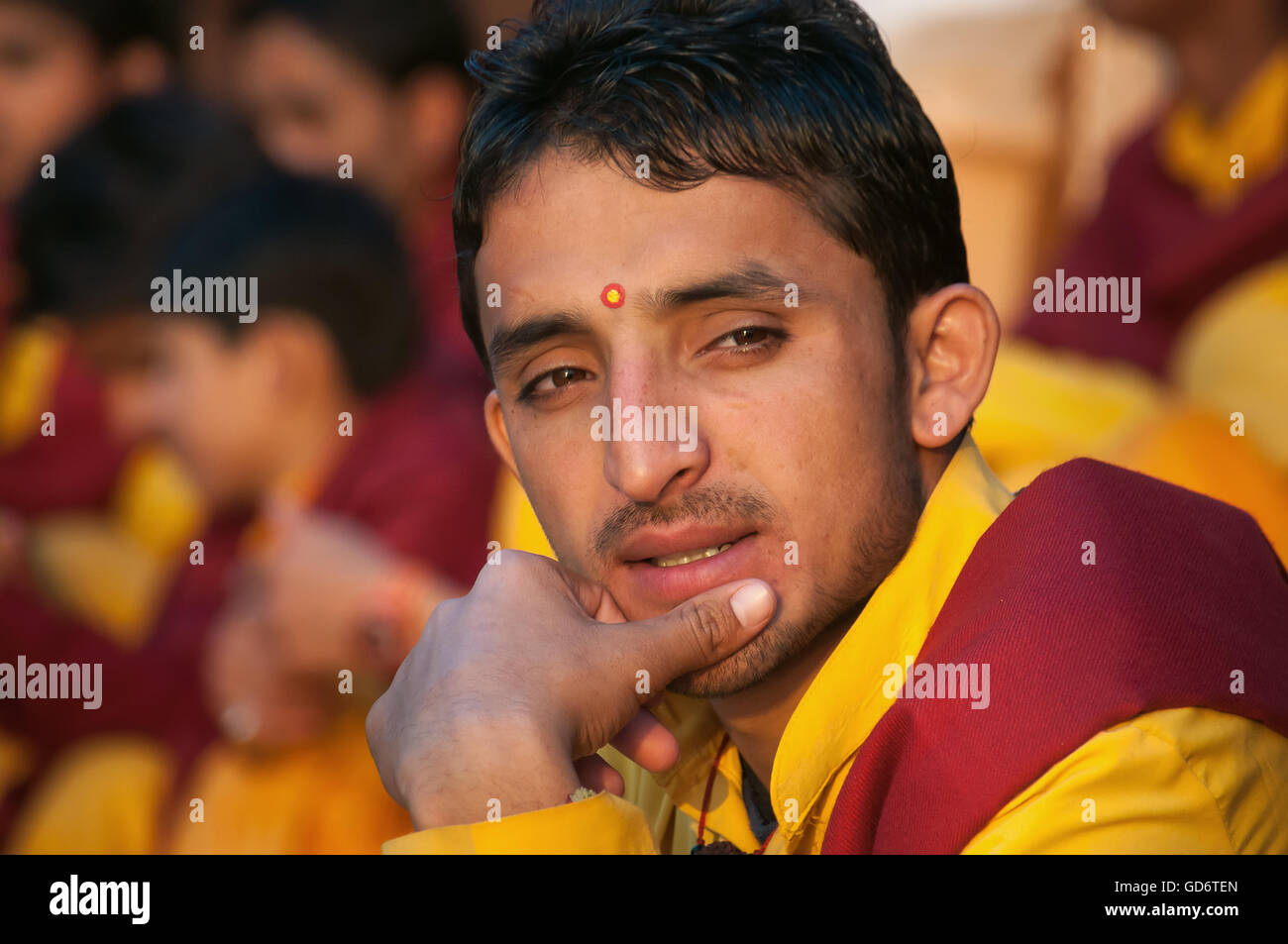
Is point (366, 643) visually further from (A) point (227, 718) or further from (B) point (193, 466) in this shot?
(B) point (193, 466)

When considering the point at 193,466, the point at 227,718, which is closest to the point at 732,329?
the point at 227,718

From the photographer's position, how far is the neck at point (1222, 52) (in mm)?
3430

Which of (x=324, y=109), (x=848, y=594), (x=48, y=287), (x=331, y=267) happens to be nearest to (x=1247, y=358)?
(x=848, y=594)

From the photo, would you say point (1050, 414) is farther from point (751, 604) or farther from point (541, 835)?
point (541, 835)

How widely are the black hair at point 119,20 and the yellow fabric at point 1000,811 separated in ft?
13.5

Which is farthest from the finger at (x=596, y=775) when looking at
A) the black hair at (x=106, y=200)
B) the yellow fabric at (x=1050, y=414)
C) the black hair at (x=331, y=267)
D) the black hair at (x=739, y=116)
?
the black hair at (x=106, y=200)

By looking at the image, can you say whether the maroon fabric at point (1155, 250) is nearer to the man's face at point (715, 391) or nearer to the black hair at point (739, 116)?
the black hair at point (739, 116)

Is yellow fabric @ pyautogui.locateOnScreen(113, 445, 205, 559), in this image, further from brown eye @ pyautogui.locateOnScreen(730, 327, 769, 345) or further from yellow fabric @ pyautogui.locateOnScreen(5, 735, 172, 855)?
brown eye @ pyautogui.locateOnScreen(730, 327, 769, 345)

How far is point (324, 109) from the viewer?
3951 mm

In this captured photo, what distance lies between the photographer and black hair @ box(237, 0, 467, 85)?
3.88 meters

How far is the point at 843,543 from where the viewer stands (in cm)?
143

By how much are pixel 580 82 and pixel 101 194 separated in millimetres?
3554

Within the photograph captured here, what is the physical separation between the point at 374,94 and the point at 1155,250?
2168mm

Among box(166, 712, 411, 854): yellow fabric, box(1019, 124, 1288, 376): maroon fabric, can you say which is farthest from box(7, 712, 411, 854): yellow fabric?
box(1019, 124, 1288, 376): maroon fabric
